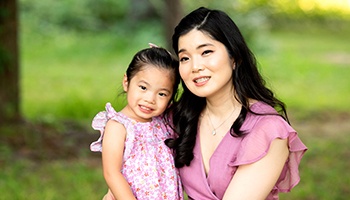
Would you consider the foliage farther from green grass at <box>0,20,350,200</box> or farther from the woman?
the woman

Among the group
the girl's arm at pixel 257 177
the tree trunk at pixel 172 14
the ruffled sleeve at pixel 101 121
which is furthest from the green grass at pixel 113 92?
the tree trunk at pixel 172 14

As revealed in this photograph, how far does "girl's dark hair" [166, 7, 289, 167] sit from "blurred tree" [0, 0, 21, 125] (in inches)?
155

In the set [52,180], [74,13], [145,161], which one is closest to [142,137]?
[145,161]

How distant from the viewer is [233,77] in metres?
2.80

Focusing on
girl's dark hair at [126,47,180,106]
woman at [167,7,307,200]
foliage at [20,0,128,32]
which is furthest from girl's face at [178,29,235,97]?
foliage at [20,0,128,32]

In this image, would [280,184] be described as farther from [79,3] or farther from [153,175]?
[79,3]

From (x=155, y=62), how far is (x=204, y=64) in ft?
0.81

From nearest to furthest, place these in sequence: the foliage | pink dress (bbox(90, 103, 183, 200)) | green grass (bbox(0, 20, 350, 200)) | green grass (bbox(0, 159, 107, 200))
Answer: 1. pink dress (bbox(90, 103, 183, 200))
2. green grass (bbox(0, 159, 107, 200))
3. green grass (bbox(0, 20, 350, 200))
4. the foliage

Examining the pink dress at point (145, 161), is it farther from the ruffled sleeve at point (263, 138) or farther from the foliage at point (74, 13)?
the foliage at point (74, 13)

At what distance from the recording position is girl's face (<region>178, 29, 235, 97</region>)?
2.69 m

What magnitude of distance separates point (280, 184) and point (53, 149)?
3.87 m

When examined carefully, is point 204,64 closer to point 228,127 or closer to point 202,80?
point 202,80

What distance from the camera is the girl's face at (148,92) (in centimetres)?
280

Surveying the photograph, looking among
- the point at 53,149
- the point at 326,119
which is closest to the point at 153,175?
the point at 53,149
